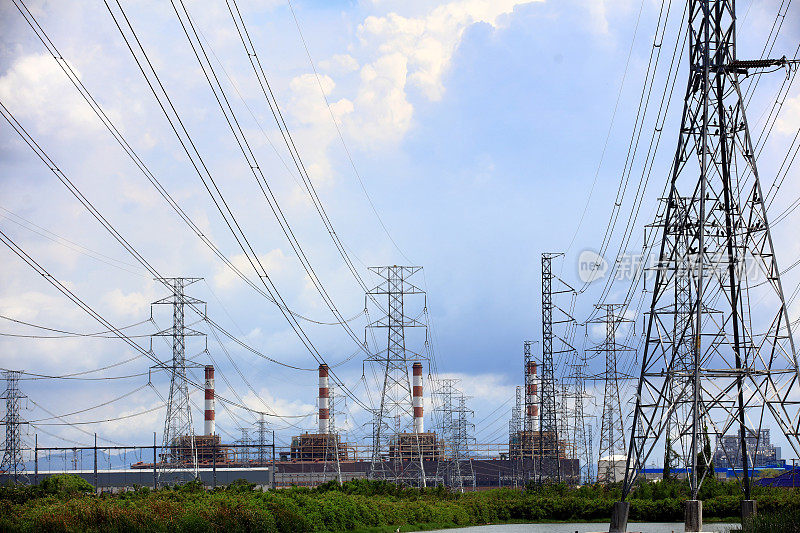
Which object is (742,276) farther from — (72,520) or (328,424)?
(328,424)

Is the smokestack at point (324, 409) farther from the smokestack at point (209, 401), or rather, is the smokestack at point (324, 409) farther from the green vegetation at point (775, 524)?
the green vegetation at point (775, 524)

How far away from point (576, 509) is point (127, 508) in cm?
3044

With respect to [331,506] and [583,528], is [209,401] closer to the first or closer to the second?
[583,528]

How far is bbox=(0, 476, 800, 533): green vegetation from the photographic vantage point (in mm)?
25812

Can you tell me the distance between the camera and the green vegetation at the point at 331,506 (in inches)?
1016

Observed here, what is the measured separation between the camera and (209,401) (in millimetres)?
118500

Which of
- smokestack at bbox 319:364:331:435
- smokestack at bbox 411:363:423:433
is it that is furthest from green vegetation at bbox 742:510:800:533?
smokestack at bbox 319:364:331:435

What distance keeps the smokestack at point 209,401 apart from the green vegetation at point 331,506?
204 ft

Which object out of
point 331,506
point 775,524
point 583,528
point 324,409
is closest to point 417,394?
point 324,409

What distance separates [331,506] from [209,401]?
288 ft

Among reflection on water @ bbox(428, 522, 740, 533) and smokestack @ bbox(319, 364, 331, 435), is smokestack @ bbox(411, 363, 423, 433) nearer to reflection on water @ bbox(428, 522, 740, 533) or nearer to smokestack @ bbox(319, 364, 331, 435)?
smokestack @ bbox(319, 364, 331, 435)

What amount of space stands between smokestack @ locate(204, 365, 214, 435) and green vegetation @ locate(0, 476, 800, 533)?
62.2 metres

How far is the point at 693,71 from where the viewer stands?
28016 millimetres

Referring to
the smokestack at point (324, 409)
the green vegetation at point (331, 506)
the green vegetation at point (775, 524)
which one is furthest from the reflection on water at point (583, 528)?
the smokestack at point (324, 409)
